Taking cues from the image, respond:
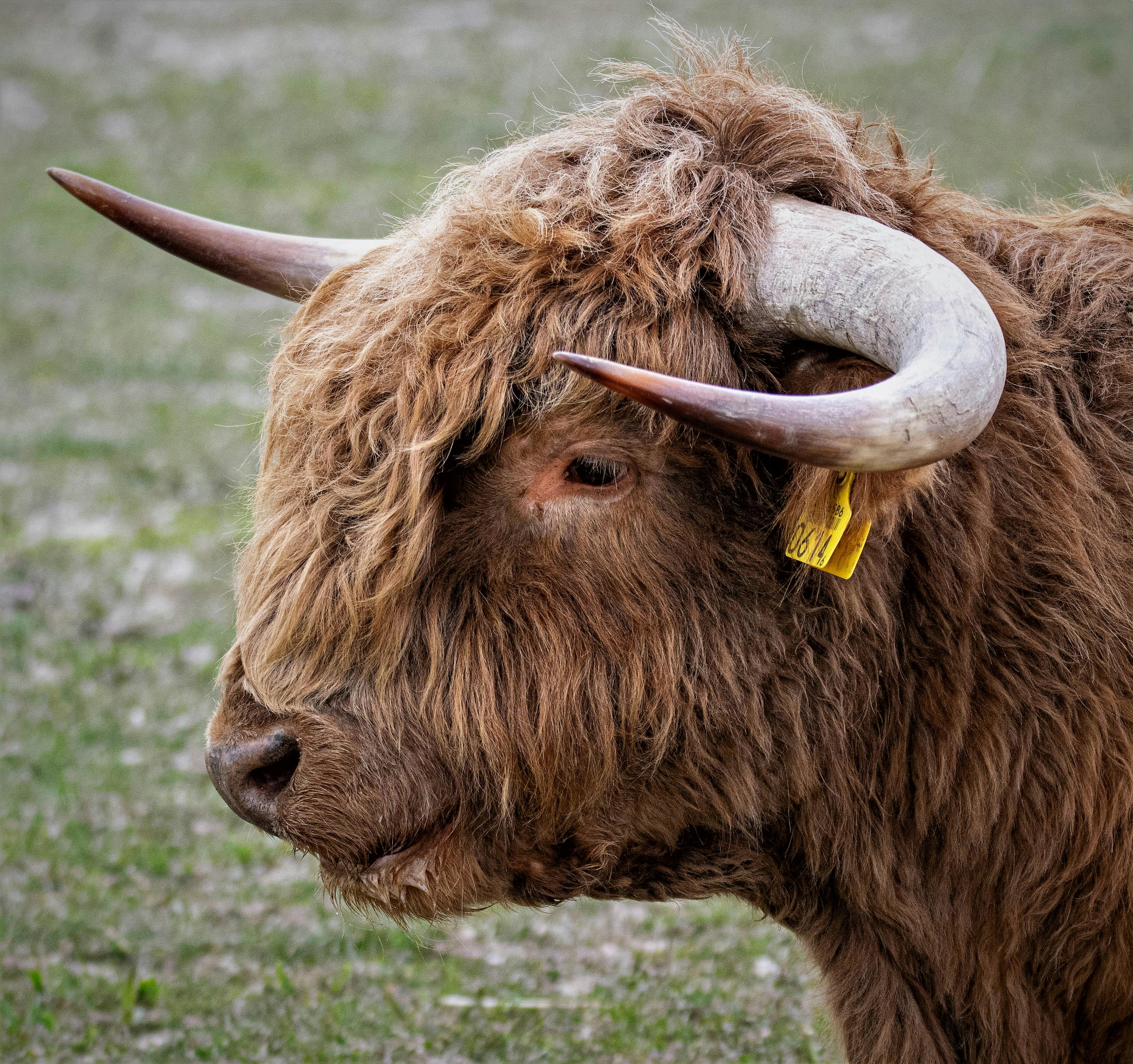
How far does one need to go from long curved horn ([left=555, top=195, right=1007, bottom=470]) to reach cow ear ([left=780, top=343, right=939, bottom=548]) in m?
0.06

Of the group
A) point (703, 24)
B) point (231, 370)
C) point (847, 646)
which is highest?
→ point (847, 646)

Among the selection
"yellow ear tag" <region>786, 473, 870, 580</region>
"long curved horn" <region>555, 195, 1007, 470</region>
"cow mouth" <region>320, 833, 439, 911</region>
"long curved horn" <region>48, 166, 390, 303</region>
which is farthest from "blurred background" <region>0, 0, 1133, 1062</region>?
"cow mouth" <region>320, 833, 439, 911</region>

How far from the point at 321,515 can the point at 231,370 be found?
9.49m

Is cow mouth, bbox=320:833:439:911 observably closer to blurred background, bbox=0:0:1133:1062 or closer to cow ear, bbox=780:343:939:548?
cow ear, bbox=780:343:939:548

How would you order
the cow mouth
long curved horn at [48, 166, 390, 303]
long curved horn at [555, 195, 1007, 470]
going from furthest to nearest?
long curved horn at [48, 166, 390, 303]
the cow mouth
long curved horn at [555, 195, 1007, 470]

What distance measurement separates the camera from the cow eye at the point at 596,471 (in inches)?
107

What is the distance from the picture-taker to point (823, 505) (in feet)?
8.33

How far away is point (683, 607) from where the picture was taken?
2762 mm

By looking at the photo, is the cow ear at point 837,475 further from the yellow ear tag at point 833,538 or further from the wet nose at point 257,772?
the wet nose at point 257,772

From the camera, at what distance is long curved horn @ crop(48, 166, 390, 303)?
3.31m

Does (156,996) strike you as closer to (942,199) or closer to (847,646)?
(847,646)

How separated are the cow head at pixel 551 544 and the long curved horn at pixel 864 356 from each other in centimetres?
2

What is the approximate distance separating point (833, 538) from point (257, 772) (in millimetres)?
1307

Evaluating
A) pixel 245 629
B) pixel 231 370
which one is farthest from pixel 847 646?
pixel 231 370
